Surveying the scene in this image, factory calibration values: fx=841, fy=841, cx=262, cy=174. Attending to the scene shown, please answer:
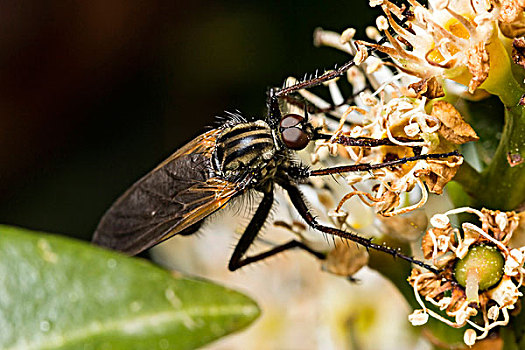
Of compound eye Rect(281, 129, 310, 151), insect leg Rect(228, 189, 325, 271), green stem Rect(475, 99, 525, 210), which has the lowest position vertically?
insect leg Rect(228, 189, 325, 271)

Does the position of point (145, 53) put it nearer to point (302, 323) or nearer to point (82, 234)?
point (82, 234)

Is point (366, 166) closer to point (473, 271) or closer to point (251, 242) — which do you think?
point (473, 271)

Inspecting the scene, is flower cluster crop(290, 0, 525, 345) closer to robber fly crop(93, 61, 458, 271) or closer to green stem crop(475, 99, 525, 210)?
green stem crop(475, 99, 525, 210)

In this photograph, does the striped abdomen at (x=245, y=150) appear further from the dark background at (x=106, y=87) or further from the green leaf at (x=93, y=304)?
the dark background at (x=106, y=87)

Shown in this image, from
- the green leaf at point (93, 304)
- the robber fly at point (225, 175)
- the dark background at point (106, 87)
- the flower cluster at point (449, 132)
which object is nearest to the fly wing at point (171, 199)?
the robber fly at point (225, 175)

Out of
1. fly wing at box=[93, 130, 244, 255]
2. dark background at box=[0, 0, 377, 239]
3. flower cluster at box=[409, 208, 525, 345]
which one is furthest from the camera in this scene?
dark background at box=[0, 0, 377, 239]

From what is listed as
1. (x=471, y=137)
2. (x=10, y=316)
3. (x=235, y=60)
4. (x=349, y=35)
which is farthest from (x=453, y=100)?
(x=235, y=60)

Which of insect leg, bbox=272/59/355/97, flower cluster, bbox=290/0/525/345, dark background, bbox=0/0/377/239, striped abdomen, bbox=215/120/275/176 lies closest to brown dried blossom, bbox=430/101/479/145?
flower cluster, bbox=290/0/525/345
